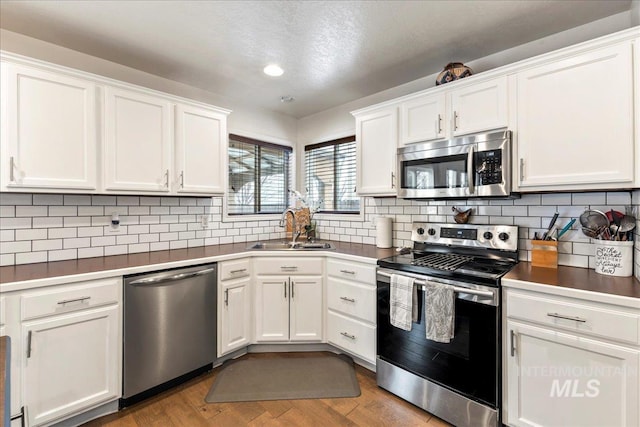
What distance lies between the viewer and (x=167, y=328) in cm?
211

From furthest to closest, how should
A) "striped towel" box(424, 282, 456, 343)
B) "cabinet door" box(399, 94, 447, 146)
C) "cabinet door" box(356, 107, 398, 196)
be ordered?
1. "cabinet door" box(356, 107, 398, 196)
2. "cabinet door" box(399, 94, 447, 146)
3. "striped towel" box(424, 282, 456, 343)

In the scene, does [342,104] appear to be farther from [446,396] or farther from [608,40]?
[446,396]

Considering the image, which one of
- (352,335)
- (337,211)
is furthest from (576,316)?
(337,211)

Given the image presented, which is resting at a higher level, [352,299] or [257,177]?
[257,177]

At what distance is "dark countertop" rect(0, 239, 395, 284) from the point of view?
177 centimetres

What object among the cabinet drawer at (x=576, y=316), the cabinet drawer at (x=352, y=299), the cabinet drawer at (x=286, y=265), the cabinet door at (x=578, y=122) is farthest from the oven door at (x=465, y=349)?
the cabinet drawer at (x=286, y=265)

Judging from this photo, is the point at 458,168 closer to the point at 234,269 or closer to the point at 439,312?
the point at 439,312

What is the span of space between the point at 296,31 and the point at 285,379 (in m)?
2.44

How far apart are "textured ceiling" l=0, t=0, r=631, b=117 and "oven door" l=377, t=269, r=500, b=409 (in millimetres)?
1611

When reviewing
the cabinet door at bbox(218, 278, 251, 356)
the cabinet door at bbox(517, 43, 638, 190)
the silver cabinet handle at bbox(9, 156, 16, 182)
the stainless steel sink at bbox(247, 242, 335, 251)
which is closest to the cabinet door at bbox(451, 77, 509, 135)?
the cabinet door at bbox(517, 43, 638, 190)

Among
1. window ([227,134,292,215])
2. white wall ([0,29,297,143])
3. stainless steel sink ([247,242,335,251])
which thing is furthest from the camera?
window ([227,134,292,215])

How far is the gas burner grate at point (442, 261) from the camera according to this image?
1951 mm

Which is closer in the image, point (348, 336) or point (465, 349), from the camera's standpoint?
point (465, 349)

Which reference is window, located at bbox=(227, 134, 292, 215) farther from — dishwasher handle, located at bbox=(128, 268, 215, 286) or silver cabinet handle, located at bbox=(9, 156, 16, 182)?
silver cabinet handle, located at bbox=(9, 156, 16, 182)
